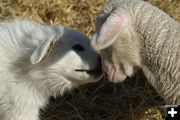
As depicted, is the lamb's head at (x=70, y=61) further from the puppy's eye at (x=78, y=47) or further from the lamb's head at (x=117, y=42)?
the lamb's head at (x=117, y=42)

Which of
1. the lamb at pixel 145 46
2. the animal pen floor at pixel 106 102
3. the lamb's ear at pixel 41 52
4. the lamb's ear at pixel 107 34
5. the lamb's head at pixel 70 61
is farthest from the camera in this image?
the animal pen floor at pixel 106 102

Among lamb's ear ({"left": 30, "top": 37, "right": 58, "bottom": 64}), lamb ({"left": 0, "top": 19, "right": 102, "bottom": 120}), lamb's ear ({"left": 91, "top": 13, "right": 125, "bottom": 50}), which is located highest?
lamb's ear ({"left": 91, "top": 13, "right": 125, "bottom": 50})

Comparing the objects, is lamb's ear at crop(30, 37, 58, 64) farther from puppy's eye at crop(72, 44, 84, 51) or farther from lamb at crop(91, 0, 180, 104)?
lamb at crop(91, 0, 180, 104)

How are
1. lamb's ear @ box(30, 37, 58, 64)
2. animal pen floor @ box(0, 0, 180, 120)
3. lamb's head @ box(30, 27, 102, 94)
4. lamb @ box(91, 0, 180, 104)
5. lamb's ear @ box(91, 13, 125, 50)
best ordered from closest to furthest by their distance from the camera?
1. lamb's ear @ box(91, 13, 125, 50)
2. lamb's ear @ box(30, 37, 58, 64)
3. lamb @ box(91, 0, 180, 104)
4. lamb's head @ box(30, 27, 102, 94)
5. animal pen floor @ box(0, 0, 180, 120)

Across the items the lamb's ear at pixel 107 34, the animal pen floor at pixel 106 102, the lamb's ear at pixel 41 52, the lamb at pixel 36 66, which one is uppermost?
the lamb's ear at pixel 107 34

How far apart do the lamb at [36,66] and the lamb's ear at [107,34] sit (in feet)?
1.55

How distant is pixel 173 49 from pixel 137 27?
337 millimetres

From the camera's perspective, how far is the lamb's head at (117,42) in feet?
13.0

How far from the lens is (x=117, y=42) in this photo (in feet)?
14.0

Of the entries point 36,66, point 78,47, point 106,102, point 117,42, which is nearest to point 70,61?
point 78,47

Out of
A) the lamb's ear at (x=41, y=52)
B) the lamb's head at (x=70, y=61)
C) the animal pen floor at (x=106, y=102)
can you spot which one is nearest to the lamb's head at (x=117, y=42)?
the lamb's head at (x=70, y=61)

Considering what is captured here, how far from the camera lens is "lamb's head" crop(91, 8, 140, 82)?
3949 millimetres

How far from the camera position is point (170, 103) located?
4.42 metres

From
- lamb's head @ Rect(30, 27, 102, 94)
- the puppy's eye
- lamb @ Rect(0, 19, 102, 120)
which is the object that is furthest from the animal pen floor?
the puppy's eye
